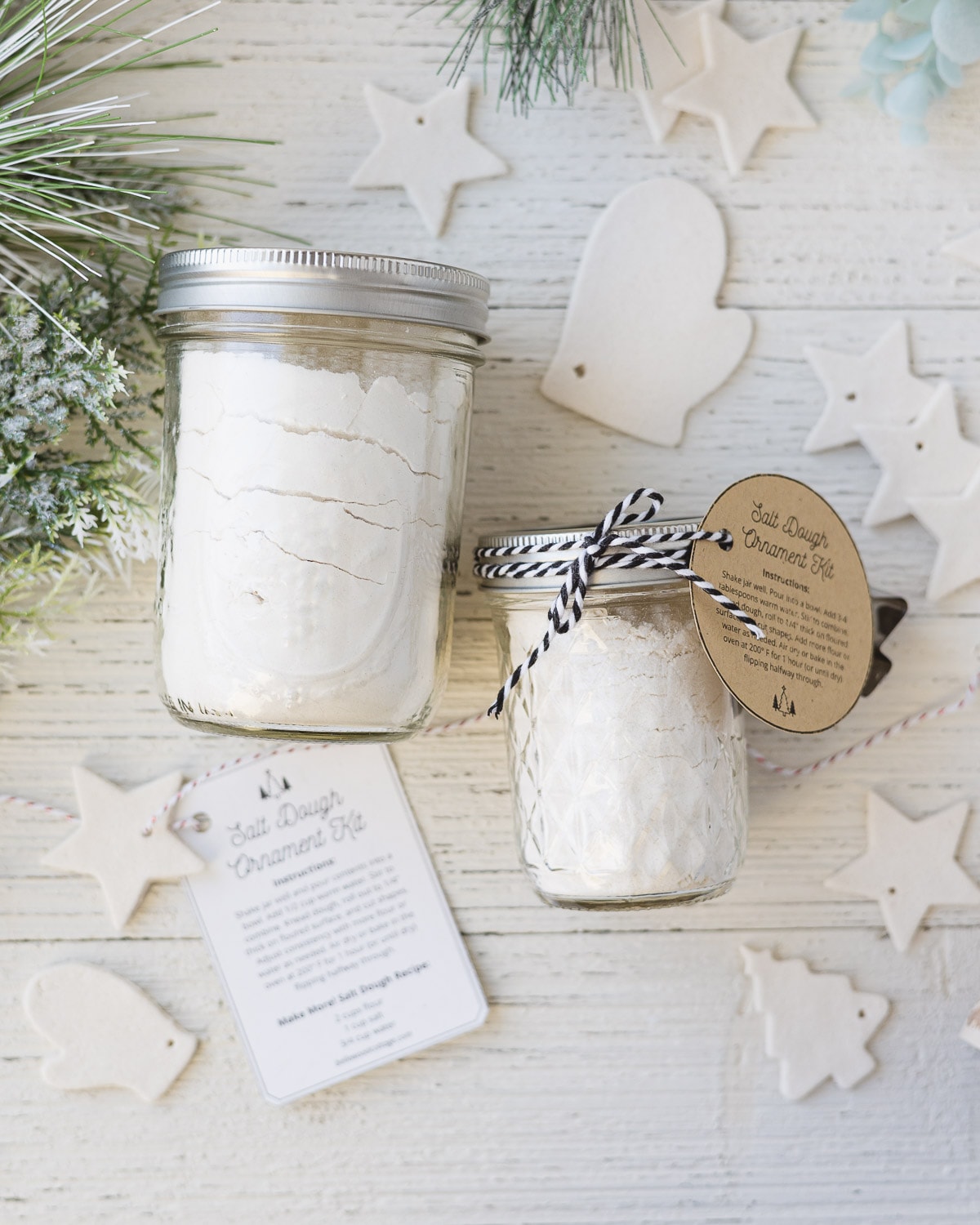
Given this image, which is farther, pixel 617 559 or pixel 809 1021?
pixel 809 1021

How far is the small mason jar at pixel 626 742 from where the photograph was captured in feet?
2.10

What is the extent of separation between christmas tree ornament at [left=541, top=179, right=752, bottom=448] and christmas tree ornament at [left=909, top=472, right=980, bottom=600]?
212mm

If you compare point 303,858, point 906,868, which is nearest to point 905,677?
point 906,868

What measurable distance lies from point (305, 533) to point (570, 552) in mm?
172

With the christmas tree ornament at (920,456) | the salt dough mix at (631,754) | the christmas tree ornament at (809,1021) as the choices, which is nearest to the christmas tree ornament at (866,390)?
the christmas tree ornament at (920,456)

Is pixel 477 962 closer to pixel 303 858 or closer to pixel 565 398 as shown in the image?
pixel 303 858

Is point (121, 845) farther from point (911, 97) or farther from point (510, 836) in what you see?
point (911, 97)

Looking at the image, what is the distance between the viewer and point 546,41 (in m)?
0.75

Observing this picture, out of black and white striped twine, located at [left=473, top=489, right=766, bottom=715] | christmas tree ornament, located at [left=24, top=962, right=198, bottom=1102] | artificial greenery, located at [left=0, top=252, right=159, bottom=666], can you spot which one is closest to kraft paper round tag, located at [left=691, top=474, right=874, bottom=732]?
black and white striped twine, located at [left=473, top=489, right=766, bottom=715]

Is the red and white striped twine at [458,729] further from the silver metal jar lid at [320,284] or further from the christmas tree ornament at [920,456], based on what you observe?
the silver metal jar lid at [320,284]

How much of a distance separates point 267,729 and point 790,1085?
1.75 feet

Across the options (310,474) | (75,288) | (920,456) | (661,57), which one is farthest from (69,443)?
(920,456)

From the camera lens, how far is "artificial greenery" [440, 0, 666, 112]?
28.8 inches

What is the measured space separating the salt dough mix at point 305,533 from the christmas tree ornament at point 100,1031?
30 centimetres
